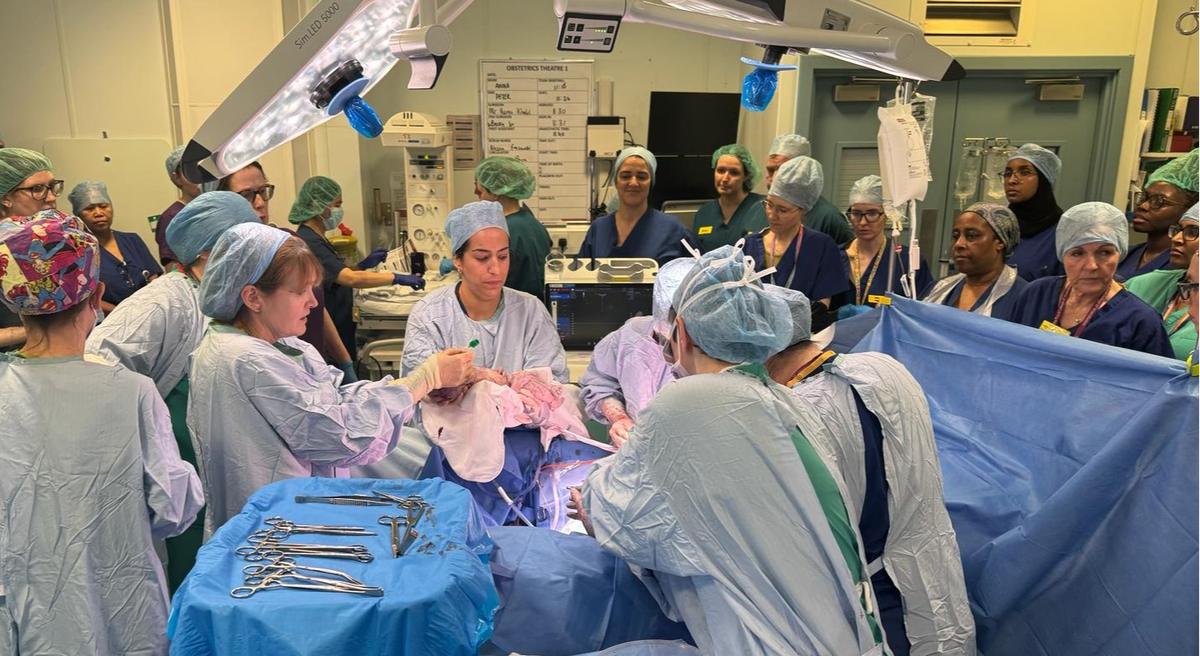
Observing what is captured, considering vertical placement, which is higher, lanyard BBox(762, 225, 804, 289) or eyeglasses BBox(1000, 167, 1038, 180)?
eyeglasses BBox(1000, 167, 1038, 180)

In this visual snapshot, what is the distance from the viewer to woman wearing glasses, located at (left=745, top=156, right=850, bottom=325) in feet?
10.9

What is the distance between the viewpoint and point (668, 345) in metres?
1.68

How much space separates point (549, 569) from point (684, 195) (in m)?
4.04

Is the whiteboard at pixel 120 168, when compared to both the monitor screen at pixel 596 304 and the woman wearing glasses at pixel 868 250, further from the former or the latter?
the woman wearing glasses at pixel 868 250

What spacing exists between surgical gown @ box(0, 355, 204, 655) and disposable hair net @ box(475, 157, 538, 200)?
2.57m

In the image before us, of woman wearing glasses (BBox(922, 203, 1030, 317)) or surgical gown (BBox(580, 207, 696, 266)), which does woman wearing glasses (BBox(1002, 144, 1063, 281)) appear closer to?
woman wearing glasses (BBox(922, 203, 1030, 317))

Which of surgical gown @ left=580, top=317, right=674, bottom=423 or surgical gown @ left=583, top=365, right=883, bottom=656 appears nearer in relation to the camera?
surgical gown @ left=583, top=365, right=883, bottom=656

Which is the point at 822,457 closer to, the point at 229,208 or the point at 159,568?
the point at 159,568

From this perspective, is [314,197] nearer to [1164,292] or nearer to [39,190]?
[39,190]

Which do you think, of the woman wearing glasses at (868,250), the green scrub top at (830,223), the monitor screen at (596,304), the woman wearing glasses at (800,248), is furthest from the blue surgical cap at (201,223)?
the green scrub top at (830,223)

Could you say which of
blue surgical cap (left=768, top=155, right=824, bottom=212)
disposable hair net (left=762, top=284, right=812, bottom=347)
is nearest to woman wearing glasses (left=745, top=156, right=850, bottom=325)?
blue surgical cap (left=768, top=155, right=824, bottom=212)

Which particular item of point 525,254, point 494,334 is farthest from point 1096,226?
point 525,254

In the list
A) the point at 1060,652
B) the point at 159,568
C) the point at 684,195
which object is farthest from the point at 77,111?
the point at 1060,652

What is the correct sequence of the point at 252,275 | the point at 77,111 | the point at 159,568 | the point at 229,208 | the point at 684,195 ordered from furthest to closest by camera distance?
1. the point at 684,195
2. the point at 77,111
3. the point at 229,208
4. the point at 252,275
5. the point at 159,568
